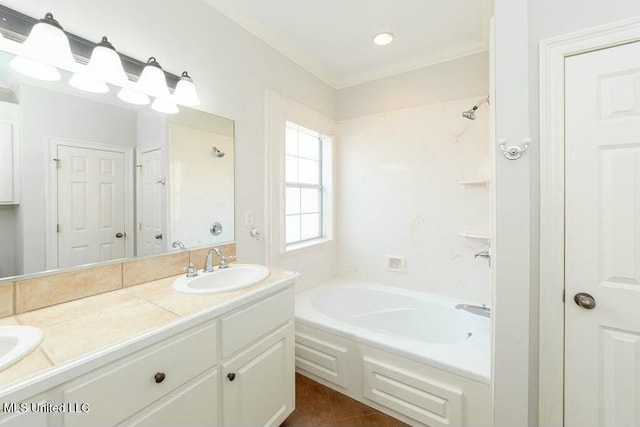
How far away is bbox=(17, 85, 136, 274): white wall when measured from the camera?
1.02m

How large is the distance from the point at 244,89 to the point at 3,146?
1280 millimetres

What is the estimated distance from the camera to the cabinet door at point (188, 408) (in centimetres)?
84

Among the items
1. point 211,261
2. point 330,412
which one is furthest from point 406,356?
point 211,261

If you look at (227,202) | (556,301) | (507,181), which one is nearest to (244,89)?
(227,202)

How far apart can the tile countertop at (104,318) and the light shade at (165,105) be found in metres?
0.94

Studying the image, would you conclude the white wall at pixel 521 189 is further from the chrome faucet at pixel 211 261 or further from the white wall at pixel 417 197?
the chrome faucet at pixel 211 261

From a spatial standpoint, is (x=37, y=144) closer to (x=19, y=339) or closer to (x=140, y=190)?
(x=140, y=190)

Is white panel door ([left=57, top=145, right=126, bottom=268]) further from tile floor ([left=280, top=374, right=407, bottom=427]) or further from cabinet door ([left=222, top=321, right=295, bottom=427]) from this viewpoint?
tile floor ([left=280, top=374, right=407, bottom=427])

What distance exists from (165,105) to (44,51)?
0.47 meters

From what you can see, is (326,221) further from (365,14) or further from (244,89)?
(365,14)

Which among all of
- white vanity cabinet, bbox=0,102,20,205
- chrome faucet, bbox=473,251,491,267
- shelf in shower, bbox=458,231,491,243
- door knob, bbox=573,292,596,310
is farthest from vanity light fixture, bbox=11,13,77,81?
chrome faucet, bbox=473,251,491,267

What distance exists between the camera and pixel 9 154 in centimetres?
98

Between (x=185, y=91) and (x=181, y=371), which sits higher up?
(x=185, y=91)

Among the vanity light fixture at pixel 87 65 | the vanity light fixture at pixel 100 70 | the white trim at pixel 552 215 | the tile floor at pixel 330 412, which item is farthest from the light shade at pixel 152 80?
the tile floor at pixel 330 412
